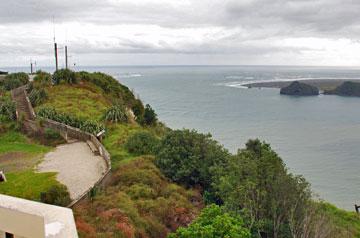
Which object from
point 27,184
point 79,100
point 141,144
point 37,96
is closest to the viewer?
point 27,184

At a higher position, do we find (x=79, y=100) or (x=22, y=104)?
(x=79, y=100)

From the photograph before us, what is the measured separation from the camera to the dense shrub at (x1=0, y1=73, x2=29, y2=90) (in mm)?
51844

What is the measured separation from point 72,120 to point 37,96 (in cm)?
1050

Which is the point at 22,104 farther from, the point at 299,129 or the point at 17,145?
the point at 299,129

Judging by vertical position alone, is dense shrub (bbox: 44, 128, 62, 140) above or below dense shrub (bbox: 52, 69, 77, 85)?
below

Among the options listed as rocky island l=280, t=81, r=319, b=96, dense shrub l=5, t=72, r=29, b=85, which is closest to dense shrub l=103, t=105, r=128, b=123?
dense shrub l=5, t=72, r=29, b=85

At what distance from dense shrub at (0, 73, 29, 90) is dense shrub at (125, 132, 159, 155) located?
2670 cm

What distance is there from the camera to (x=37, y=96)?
146 ft

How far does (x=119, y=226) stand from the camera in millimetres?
17531

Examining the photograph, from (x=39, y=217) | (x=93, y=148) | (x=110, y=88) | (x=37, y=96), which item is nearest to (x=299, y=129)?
(x=110, y=88)

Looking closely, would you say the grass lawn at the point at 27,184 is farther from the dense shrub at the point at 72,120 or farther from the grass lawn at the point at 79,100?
the grass lawn at the point at 79,100

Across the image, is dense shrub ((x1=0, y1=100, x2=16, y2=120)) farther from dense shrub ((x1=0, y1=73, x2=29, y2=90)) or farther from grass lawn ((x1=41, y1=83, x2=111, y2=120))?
dense shrub ((x1=0, y1=73, x2=29, y2=90))

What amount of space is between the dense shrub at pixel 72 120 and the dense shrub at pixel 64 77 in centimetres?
1485

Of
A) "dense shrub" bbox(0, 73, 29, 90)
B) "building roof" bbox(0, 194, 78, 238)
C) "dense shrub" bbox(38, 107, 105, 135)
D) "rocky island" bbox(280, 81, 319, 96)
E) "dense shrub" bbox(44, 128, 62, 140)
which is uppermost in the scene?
"dense shrub" bbox(0, 73, 29, 90)
